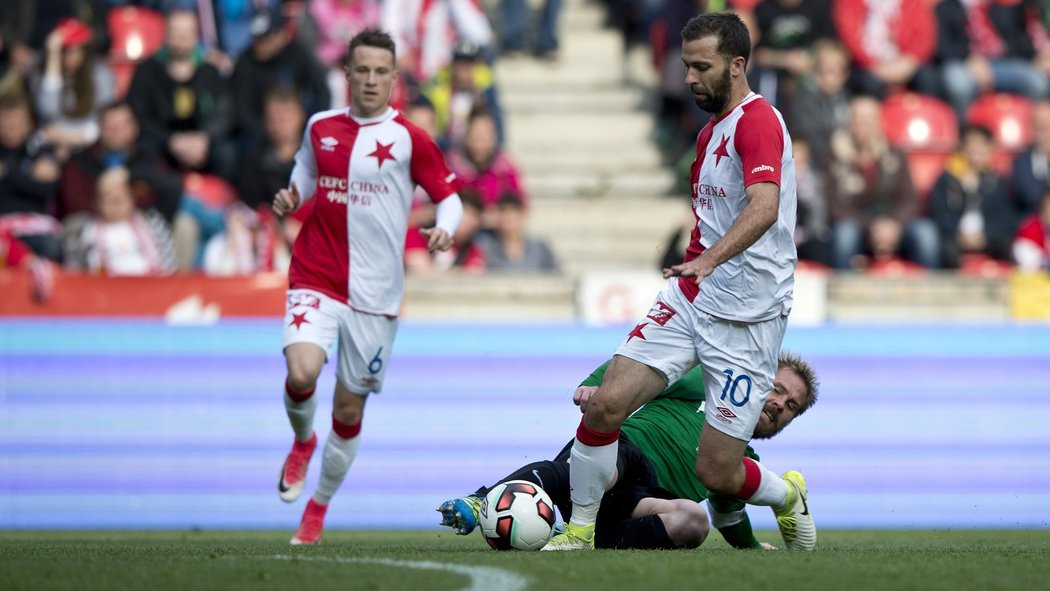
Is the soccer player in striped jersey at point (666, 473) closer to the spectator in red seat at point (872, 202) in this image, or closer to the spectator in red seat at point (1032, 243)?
the spectator in red seat at point (872, 202)

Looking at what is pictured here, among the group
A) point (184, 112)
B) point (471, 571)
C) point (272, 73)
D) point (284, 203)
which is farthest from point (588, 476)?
point (272, 73)

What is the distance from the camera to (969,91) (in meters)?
15.2

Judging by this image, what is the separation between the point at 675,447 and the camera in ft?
23.4

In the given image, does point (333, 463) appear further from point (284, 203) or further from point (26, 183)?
point (26, 183)

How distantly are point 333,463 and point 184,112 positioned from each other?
6207 millimetres

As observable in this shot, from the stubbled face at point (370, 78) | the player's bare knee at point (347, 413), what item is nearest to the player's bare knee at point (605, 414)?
the player's bare knee at point (347, 413)

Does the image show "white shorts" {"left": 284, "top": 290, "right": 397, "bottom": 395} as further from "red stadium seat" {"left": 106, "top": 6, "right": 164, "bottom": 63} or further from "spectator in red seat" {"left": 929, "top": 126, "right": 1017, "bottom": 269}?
"red stadium seat" {"left": 106, "top": 6, "right": 164, "bottom": 63}

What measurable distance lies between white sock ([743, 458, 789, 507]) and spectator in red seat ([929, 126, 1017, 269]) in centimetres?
724

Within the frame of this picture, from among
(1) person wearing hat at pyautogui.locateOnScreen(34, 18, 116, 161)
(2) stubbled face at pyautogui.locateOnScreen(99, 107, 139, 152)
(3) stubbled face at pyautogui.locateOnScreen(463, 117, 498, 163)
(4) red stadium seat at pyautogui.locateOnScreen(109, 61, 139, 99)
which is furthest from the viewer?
(4) red stadium seat at pyautogui.locateOnScreen(109, 61, 139, 99)

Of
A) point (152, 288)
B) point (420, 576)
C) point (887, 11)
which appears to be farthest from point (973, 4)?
point (420, 576)

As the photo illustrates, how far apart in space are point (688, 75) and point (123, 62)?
989 cm

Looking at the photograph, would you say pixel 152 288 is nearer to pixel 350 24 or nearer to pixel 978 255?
pixel 350 24

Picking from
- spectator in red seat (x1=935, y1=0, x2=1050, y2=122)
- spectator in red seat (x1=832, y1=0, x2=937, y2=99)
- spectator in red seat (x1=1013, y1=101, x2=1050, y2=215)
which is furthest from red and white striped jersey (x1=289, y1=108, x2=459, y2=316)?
spectator in red seat (x1=935, y1=0, x2=1050, y2=122)

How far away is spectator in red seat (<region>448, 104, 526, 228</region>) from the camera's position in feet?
43.8
